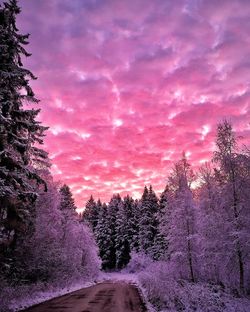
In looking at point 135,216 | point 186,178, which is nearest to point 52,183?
point 186,178

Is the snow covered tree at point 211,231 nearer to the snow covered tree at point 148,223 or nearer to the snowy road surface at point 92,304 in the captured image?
the snowy road surface at point 92,304

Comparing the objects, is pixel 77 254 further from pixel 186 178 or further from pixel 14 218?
pixel 14 218

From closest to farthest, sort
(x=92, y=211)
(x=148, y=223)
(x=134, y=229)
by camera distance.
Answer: (x=148, y=223) → (x=134, y=229) → (x=92, y=211)

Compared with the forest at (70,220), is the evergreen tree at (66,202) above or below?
above

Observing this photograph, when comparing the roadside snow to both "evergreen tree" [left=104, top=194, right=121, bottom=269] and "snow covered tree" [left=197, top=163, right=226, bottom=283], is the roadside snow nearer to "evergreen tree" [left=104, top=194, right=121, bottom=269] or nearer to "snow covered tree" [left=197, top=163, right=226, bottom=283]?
"snow covered tree" [left=197, top=163, right=226, bottom=283]

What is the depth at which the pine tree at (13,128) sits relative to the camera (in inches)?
609

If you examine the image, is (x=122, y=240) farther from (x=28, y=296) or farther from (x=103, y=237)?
(x=28, y=296)

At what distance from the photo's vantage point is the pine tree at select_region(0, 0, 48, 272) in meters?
15.5

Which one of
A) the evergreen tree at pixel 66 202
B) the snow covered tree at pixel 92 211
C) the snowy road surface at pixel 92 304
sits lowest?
the snowy road surface at pixel 92 304

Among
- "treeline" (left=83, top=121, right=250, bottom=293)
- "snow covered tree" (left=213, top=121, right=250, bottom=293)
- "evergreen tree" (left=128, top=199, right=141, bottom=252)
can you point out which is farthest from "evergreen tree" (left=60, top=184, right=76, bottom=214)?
"evergreen tree" (left=128, top=199, right=141, bottom=252)

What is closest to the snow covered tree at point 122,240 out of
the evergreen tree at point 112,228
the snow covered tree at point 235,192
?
the evergreen tree at point 112,228

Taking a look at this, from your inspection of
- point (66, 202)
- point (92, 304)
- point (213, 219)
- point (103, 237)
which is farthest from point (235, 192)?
point (103, 237)

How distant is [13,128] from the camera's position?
16938 mm

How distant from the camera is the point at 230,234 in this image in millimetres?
24719
